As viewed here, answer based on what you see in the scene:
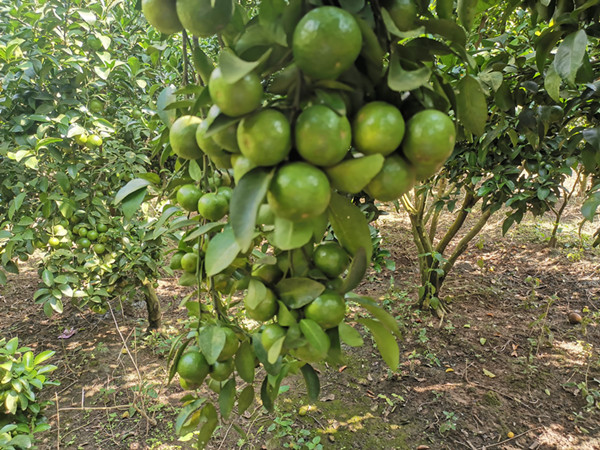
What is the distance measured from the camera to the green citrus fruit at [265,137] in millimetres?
324

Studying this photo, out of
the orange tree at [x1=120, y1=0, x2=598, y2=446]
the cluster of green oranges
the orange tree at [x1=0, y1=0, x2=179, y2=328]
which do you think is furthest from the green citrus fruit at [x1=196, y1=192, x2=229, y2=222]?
the cluster of green oranges

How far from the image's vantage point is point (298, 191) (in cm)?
32

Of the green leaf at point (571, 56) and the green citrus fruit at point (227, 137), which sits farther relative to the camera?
the green leaf at point (571, 56)

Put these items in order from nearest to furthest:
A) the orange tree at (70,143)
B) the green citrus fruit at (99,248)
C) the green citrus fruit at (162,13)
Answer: the green citrus fruit at (162,13) < the orange tree at (70,143) < the green citrus fruit at (99,248)

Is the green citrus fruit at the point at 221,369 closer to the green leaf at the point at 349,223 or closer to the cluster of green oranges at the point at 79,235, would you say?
the green leaf at the point at 349,223

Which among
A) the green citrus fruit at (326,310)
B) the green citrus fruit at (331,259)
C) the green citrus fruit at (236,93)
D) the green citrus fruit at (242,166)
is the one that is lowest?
the green citrus fruit at (326,310)

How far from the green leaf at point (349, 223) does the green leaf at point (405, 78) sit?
0.41 ft

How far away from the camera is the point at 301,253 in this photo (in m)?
0.47

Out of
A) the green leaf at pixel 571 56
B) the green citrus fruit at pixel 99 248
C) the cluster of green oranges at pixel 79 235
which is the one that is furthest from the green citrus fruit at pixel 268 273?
the green citrus fruit at pixel 99 248

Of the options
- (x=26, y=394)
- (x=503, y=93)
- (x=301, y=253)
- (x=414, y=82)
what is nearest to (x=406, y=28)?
(x=414, y=82)

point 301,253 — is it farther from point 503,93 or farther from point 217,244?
point 503,93

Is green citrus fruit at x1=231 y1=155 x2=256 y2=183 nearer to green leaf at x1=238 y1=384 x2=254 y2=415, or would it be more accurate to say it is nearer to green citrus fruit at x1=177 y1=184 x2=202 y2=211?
green citrus fruit at x1=177 y1=184 x2=202 y2=211

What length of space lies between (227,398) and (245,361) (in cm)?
7

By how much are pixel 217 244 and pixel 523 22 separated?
2.04 m
